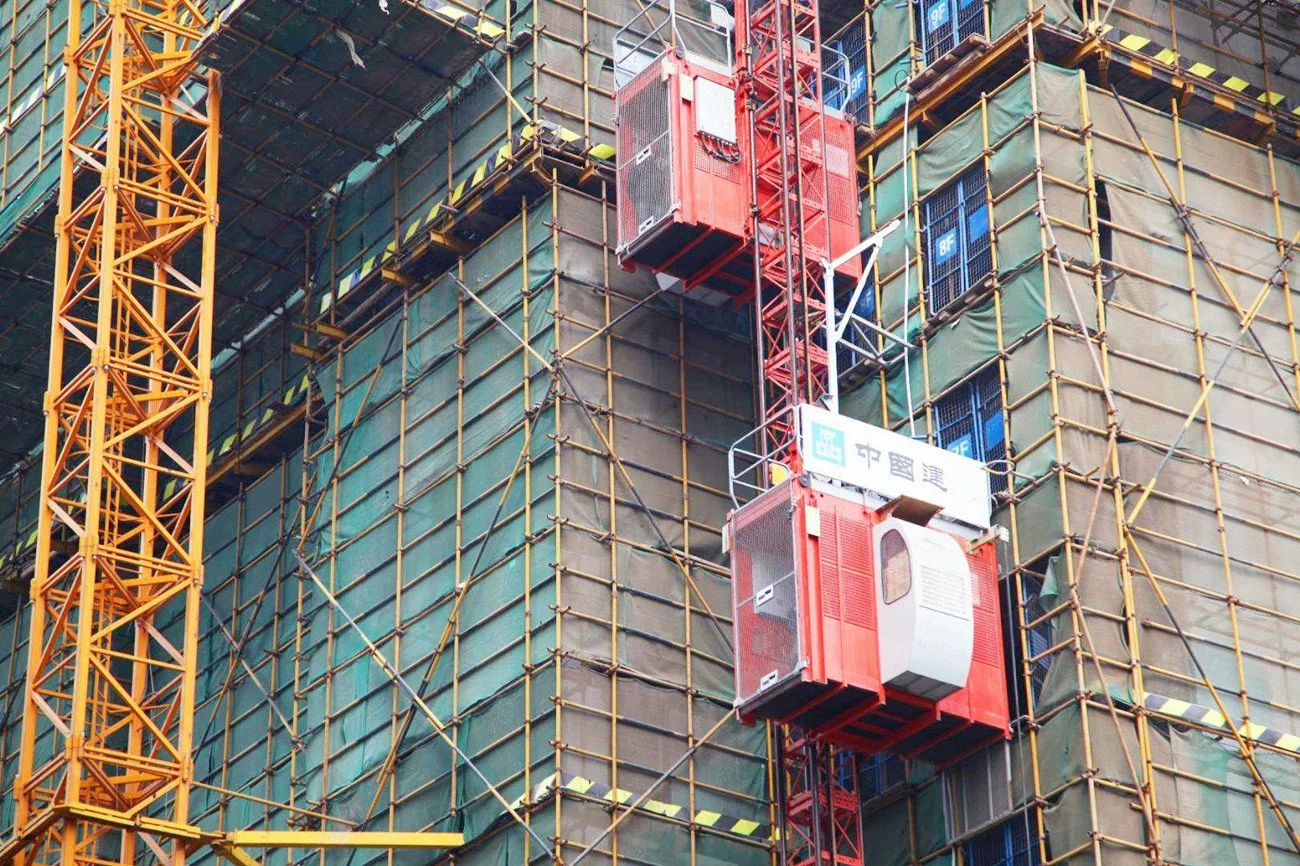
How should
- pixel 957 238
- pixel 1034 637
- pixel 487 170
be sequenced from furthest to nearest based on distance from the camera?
pixel 487 170 < pixel 957 238 < pixel 1034 637

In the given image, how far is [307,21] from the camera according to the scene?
57.0 m

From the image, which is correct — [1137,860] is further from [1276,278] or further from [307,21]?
[307,21]

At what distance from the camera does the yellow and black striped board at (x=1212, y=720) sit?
46.7 m

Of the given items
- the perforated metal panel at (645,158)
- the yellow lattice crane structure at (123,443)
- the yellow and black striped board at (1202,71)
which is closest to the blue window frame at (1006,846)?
the yellow lattice crane structure at (123,443)

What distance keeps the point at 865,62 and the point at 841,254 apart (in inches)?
221

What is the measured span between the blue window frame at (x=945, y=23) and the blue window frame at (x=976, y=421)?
24.4ft

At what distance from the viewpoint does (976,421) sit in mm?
50844

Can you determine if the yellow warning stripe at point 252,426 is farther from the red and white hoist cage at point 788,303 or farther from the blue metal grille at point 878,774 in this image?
the blue metal grille at point 878,774

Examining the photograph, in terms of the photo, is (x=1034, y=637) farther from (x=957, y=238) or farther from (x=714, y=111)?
(x=714, y=111)

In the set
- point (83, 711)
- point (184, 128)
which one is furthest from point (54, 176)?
point (83, 711)

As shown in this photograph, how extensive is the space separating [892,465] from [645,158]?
9154mm

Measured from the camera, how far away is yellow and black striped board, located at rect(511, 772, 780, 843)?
49625 mm

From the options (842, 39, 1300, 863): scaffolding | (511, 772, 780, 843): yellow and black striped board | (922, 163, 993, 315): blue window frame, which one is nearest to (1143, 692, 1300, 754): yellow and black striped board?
(842, 39, 1300, 863): scaffolding

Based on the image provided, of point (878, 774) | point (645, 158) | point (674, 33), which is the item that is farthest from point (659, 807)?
point (674, 33)
